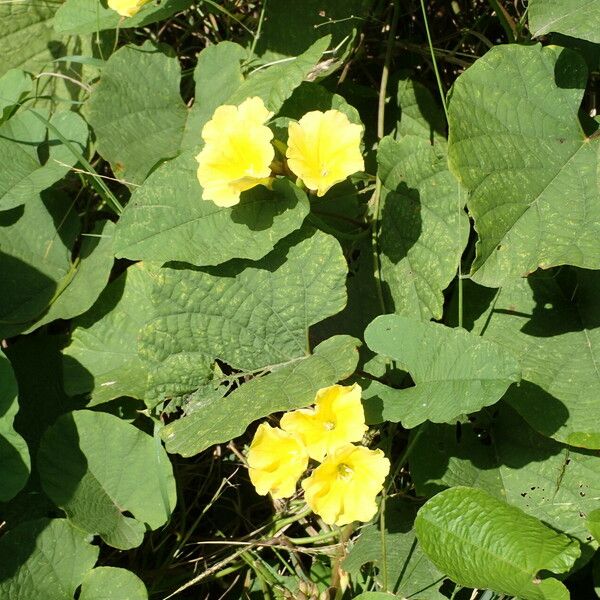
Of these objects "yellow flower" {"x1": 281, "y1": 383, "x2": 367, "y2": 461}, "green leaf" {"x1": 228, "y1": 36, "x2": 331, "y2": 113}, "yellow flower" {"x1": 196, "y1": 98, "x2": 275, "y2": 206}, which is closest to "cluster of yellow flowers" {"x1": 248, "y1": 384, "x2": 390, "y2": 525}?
"yellow flower" {"x1": 281, "y1": 383, "x2": 367, "y2": 461}

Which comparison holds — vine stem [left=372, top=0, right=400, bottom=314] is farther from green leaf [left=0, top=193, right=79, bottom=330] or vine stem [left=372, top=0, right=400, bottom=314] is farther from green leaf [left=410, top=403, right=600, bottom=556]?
green leaf [left=0, top=193, right=79, bottom=330]

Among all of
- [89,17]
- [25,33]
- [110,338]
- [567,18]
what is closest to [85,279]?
[110,338]

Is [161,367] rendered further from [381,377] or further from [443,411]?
[443,411]

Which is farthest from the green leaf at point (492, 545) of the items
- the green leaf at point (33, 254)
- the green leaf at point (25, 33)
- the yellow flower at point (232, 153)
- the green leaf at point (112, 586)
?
the green leaf at point (25, 33)

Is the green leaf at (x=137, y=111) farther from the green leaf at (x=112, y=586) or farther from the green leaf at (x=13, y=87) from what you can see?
the green leaf at (x=112, y=586)

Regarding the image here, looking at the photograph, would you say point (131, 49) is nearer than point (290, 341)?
No

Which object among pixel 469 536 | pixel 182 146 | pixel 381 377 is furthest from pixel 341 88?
pixel 469 536
